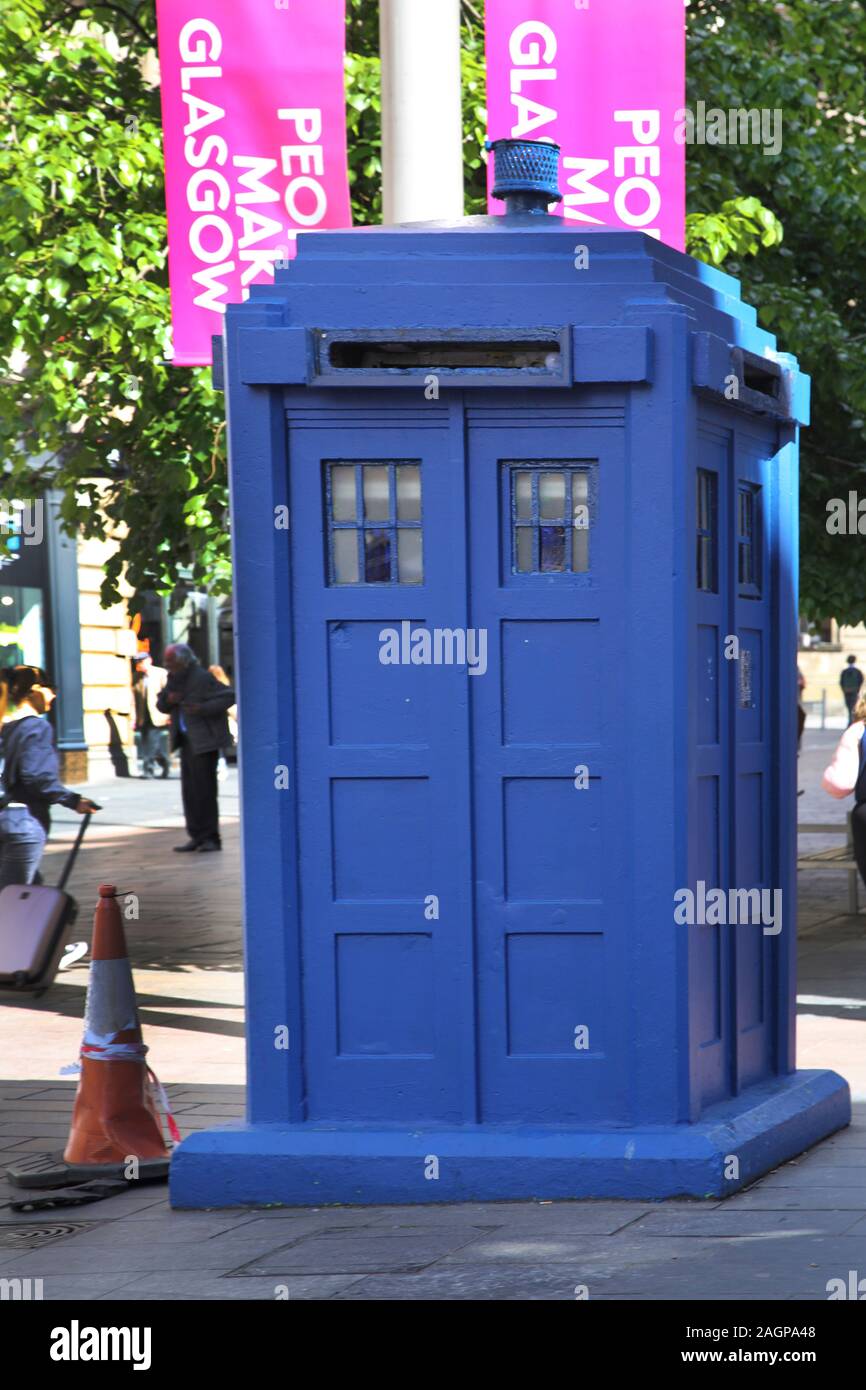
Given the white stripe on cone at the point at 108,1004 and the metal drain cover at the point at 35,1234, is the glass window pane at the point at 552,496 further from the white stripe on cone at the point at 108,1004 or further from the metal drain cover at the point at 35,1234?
the metal drain cover at the point at 35,1234

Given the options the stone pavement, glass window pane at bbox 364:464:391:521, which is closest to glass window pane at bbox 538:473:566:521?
glass window pane at bbox 364:464:391:521

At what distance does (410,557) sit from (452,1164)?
1.66 meters

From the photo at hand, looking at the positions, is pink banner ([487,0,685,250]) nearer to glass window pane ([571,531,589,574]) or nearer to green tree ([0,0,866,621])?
green tree ([0,0,866,621])

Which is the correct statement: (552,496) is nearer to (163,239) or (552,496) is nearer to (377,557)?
(377,557)

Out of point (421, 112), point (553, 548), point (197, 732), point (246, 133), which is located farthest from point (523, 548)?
point (197, 732)

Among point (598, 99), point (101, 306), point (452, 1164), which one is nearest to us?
point (452, 1164)

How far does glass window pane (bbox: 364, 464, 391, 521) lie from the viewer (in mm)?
5750

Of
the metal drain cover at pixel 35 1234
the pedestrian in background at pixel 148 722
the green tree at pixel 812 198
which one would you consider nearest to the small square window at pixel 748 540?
the metal drain cover at pixel 35 1234

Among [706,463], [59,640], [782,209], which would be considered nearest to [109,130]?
[782,209]

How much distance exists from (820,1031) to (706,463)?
11.9ft

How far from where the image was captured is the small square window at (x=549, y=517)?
225 inches

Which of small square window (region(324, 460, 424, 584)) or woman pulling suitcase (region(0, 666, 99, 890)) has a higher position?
small square window (region(324, 460, 424, 584))

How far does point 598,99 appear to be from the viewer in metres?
7.69
